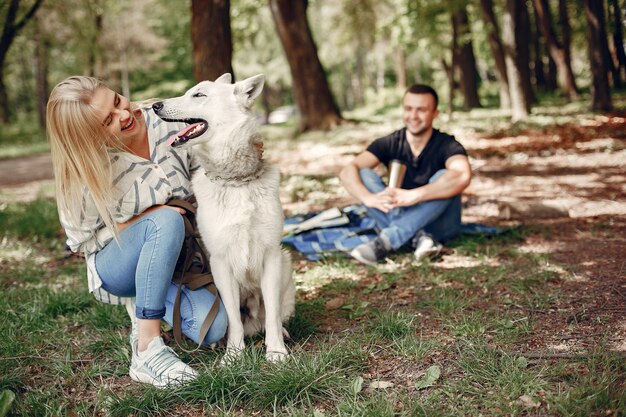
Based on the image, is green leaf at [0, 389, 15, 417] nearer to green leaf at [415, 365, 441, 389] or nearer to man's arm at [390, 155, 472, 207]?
green leaf at [415, 365, 441, 389]

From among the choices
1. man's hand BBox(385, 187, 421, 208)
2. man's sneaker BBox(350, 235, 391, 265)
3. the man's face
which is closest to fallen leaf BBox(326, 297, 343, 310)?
man's sneaker BBox(350, 235, 391, 265)

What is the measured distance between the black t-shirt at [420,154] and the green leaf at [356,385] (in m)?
2.63

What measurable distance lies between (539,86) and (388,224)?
23701mm

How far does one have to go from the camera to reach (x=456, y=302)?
344 centimetres

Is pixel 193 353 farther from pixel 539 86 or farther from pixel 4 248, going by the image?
pixel 539 86

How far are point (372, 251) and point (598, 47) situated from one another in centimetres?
1051

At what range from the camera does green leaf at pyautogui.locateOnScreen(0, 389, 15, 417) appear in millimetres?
2408

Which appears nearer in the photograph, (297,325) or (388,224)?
(297,325)

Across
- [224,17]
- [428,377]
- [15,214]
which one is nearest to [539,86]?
[224,17]

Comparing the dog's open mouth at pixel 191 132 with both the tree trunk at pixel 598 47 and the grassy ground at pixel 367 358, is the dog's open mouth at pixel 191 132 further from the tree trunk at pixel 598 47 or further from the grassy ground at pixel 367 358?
the tree trunk at pixel 598 47

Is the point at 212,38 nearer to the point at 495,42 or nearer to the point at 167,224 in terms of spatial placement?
the point at 167,224

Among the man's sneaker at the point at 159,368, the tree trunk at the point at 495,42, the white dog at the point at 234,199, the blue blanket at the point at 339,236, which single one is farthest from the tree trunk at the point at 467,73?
the man's sneaker at the point at 159,368

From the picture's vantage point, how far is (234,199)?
2.91 m

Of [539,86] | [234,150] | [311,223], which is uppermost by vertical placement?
[539,86]
